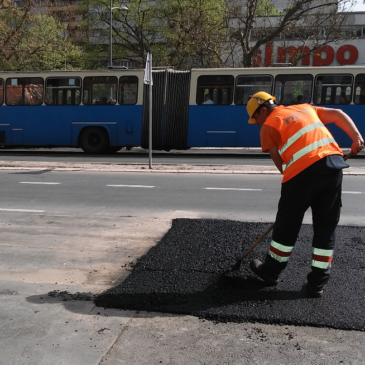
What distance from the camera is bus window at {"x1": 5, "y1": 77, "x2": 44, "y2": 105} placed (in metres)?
17.8

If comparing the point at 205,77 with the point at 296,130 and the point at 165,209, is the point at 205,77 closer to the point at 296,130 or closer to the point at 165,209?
the point at 165,209

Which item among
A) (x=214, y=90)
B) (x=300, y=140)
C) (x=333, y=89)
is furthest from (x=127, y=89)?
(x=300, y=140)

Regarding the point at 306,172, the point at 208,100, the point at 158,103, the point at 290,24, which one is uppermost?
the point at 290,24

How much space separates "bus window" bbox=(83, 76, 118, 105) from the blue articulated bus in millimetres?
38

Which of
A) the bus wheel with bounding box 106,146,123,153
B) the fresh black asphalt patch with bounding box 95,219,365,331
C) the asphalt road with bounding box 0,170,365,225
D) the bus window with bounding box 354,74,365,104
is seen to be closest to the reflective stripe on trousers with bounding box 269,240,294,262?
the fresh black asphalt patch with bounding box 95,219,365,331

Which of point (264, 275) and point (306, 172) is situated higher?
point (306, 172)

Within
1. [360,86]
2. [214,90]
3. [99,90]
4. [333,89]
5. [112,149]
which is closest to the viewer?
[360,86]

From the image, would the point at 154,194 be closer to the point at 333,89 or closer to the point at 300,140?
the point at 300,140

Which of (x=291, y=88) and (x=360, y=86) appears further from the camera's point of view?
(x=291, y=88)

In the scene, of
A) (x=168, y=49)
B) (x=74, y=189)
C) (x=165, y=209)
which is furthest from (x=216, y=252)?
(x=168, y=49)

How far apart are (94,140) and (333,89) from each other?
8.95 m

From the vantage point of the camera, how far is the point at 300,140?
3.62 m

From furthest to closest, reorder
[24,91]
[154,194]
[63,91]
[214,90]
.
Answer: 1. [24,91]
2. [63,91]
3. [214,90]
4. [154,194]

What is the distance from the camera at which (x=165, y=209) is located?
7734mm
